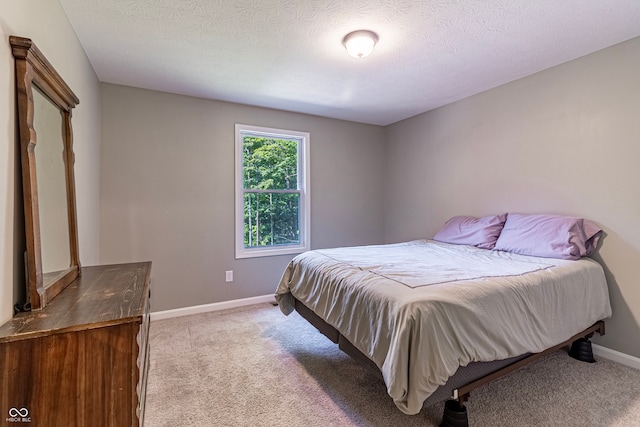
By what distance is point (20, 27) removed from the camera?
1.20 meters

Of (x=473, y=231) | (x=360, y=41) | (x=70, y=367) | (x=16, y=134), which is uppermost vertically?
(x=360, y=41)

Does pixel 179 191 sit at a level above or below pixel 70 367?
above

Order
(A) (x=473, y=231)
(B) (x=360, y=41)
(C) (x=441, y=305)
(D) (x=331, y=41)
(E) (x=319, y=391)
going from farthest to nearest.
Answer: (A) (x=473, y=231)
(D) (x=331, y=41)
(B) (x=360, y=41)
(E) (x=319, y=391)
(C) (x=441, y=305)

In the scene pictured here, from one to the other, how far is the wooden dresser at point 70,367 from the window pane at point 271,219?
2.47 meters

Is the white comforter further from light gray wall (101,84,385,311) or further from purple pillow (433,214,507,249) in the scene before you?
light gray wall (101,84,385,311)

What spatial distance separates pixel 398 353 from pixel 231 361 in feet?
4.70

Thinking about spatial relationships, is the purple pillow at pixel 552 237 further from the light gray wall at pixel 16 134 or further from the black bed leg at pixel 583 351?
the light gray wall at pixel 16 134

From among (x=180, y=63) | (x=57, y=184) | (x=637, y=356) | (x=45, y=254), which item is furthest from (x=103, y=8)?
(x=637, y=356)

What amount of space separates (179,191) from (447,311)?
2802 millimetres

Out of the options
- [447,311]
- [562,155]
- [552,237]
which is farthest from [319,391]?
[562,155]

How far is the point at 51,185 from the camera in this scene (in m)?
1.39

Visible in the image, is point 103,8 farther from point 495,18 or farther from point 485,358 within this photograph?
point 485,358

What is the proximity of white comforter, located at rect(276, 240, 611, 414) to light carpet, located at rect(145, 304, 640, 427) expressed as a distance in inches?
13.7

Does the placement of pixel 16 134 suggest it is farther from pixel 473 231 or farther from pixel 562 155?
pixel 562 155
